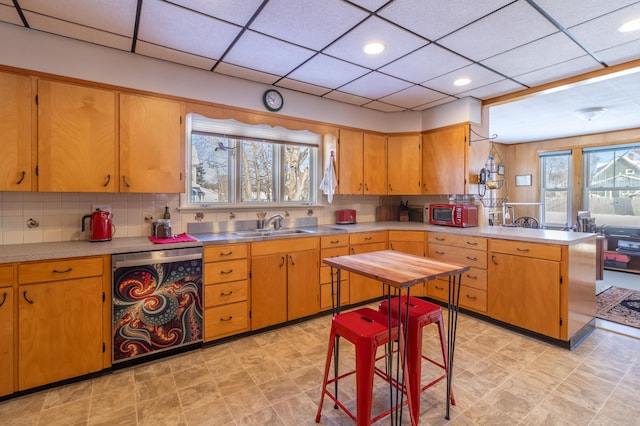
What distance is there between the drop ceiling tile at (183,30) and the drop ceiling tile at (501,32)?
172 cm

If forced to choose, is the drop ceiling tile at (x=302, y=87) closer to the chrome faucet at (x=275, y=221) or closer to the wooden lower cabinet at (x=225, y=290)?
the chrome faucet at (x=275, y=221)

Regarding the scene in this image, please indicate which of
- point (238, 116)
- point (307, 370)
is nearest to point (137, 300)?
point (307, 370)

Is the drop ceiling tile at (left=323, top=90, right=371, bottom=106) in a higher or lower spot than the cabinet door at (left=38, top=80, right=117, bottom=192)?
higher

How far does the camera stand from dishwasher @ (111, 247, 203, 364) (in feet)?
7.69

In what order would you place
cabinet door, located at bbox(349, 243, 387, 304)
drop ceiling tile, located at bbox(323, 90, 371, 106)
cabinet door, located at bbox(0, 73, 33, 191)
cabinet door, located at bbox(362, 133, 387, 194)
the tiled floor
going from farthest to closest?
cabinet door, located at bbox(362, 133, 387, 194) → drop ceiling tile, located at bbox(323, 90, 371, 106) → cabinet door, located at bbox(349, 243, 387, 304) → cabinet door, located at bbox(0, 73, 33, 191) → the tiled floor

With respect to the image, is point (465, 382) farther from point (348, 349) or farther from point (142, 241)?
point (142, 241)

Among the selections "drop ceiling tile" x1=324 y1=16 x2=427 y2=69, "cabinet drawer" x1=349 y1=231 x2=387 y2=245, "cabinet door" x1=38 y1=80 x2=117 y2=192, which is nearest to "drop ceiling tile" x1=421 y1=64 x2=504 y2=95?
"drop ceiling tile" x1=324 y1=16 x2=427 y2=69

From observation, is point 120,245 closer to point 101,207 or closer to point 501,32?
point 101,207

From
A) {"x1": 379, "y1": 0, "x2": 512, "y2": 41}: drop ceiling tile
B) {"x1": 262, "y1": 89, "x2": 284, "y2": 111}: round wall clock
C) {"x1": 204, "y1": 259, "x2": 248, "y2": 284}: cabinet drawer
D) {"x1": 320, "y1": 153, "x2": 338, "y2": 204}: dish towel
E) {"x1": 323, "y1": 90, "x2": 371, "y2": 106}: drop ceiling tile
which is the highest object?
{"x1": 323, "y1": 90, "x2": 371, "y2": 106}: drop ceiling tile

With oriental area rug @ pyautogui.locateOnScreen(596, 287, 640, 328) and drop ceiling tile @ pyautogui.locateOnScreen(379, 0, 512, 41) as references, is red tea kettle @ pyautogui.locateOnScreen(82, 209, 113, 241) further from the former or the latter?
oriental area rug @ pyautogui.locateOnScreen(596, 287, 640, 328)

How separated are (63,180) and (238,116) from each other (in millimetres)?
1590

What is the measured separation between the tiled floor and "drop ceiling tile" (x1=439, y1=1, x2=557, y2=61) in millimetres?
2516

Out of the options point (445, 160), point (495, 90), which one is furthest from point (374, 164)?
point (495, 90)

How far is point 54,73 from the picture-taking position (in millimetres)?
2393
